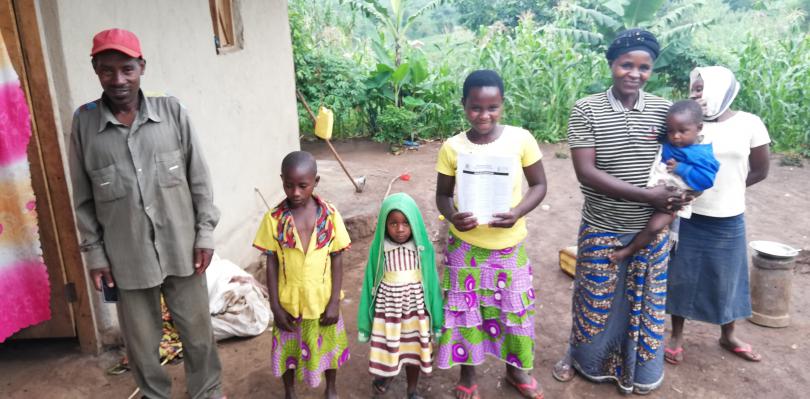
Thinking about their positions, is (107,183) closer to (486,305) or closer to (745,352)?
(486,305)

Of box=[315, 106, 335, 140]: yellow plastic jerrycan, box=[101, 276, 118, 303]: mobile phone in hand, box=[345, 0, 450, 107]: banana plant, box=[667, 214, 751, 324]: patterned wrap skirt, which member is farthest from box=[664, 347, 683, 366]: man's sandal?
box=[345, 0, 450, 107]: banana plant

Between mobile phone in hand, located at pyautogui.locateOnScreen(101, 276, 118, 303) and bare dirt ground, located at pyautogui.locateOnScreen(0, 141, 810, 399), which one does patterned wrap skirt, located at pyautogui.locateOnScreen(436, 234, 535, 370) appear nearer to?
bare dirt ground, located at pyautogui.locateOnScreen(0, 141, 810, 399)

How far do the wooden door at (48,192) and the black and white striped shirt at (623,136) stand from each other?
8.74 feet

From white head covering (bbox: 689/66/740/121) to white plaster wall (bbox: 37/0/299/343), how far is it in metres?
3.19

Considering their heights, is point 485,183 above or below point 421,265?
above

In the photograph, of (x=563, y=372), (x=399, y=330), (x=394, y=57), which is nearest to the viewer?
(x=399, y=330)

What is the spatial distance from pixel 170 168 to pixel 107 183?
0.84ft

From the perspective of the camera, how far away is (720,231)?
316cm

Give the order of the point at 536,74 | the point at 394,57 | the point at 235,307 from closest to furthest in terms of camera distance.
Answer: the point at 235,307, the point at 536,74, the point at 394,57

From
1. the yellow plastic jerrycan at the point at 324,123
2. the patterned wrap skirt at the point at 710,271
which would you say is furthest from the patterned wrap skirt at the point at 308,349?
the yellow plastic jerrycan at the point at 324,123

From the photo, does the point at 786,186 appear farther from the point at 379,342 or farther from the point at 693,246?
the point at 379,342

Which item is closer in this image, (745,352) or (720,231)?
(720,231)

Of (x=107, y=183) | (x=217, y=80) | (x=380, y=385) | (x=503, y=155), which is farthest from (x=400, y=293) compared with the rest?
(x=217, y=80)

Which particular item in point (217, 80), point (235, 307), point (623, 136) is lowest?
point (235, 307)
